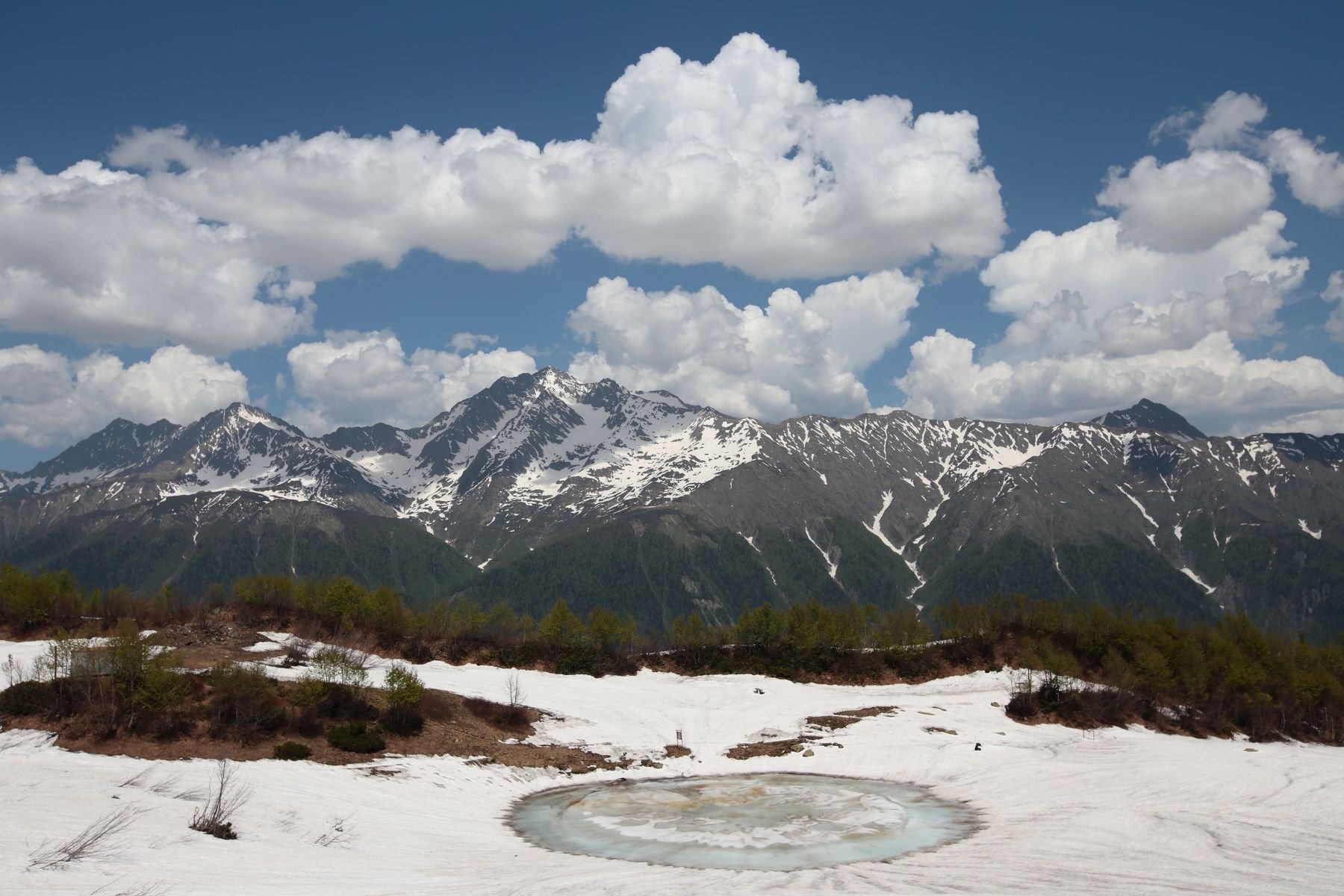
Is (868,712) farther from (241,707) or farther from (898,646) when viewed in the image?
(241,707)

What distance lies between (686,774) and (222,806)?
28.9m

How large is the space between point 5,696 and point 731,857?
136 feet

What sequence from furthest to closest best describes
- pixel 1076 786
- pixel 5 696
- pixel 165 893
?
1. pixel 1076 786
2. pixel 5 696
3. pixel 165 893

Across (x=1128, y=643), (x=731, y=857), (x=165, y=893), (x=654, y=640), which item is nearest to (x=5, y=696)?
(x=165, y=893)

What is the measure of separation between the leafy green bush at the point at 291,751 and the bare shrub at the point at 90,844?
14.5 metres

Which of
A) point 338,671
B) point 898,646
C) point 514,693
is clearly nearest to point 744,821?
point 514,693

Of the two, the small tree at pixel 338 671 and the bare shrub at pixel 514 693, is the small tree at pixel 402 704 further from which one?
the bare shrub at pixel 514 693

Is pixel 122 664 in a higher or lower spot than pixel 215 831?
higher

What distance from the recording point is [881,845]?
34.7 m

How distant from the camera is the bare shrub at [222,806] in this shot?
31.5 m

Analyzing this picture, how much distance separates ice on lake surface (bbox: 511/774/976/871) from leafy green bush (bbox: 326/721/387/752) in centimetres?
1080

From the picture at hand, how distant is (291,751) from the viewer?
45625mm

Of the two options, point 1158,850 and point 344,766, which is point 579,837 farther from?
point 1158,850

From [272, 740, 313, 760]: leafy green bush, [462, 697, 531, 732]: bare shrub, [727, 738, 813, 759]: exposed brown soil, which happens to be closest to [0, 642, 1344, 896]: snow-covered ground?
[727, 738, 813, 759]: exposed brown soil
